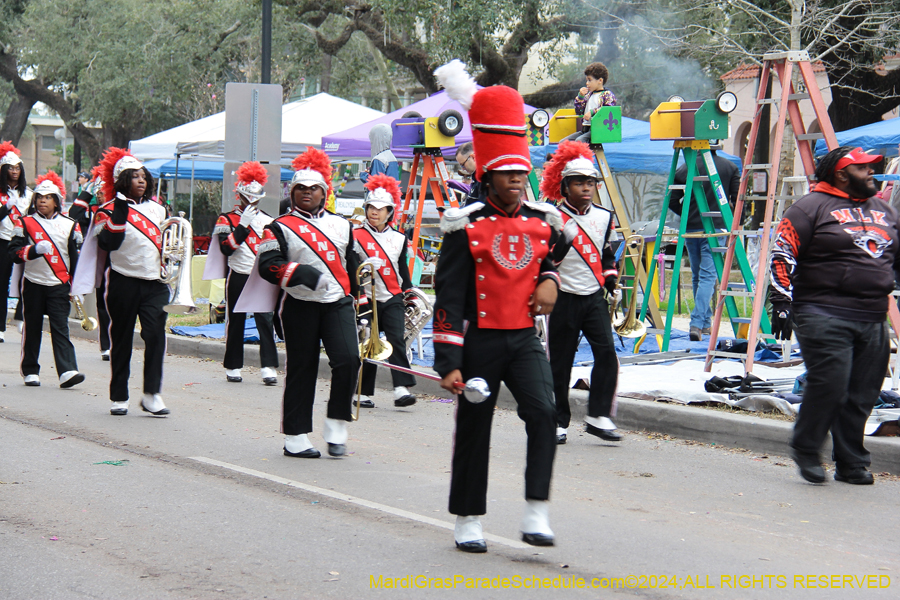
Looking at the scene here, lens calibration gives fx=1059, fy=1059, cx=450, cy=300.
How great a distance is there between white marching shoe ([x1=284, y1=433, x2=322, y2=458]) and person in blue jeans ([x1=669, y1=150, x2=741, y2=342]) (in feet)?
18.7

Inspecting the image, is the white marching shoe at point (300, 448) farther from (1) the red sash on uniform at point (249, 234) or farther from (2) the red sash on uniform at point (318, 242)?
(1) the red sash on uniform at point (249, 234)

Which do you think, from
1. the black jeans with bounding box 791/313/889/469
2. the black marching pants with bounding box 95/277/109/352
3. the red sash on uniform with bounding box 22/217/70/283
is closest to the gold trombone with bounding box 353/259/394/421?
the black jeans with bounding box 791/313/889/469

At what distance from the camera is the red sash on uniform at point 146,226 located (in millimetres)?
8430

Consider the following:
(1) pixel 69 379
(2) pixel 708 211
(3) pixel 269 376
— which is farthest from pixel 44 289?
(2) pixel 708 211

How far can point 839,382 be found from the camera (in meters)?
6.18

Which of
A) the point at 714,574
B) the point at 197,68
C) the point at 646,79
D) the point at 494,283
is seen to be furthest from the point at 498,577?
the point at 197,68

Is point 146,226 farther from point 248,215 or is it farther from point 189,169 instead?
point 189,169

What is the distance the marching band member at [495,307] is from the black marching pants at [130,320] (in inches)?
167

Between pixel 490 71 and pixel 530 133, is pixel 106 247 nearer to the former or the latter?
pixel 530 133

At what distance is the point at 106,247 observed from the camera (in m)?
8.29

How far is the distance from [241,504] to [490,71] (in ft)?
70.1

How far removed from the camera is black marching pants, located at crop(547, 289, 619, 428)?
23.9 ft

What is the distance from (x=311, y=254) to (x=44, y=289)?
441 centimetres

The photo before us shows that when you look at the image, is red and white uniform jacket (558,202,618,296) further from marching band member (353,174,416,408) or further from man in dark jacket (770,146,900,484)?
marching band member (353,174,416,408)
